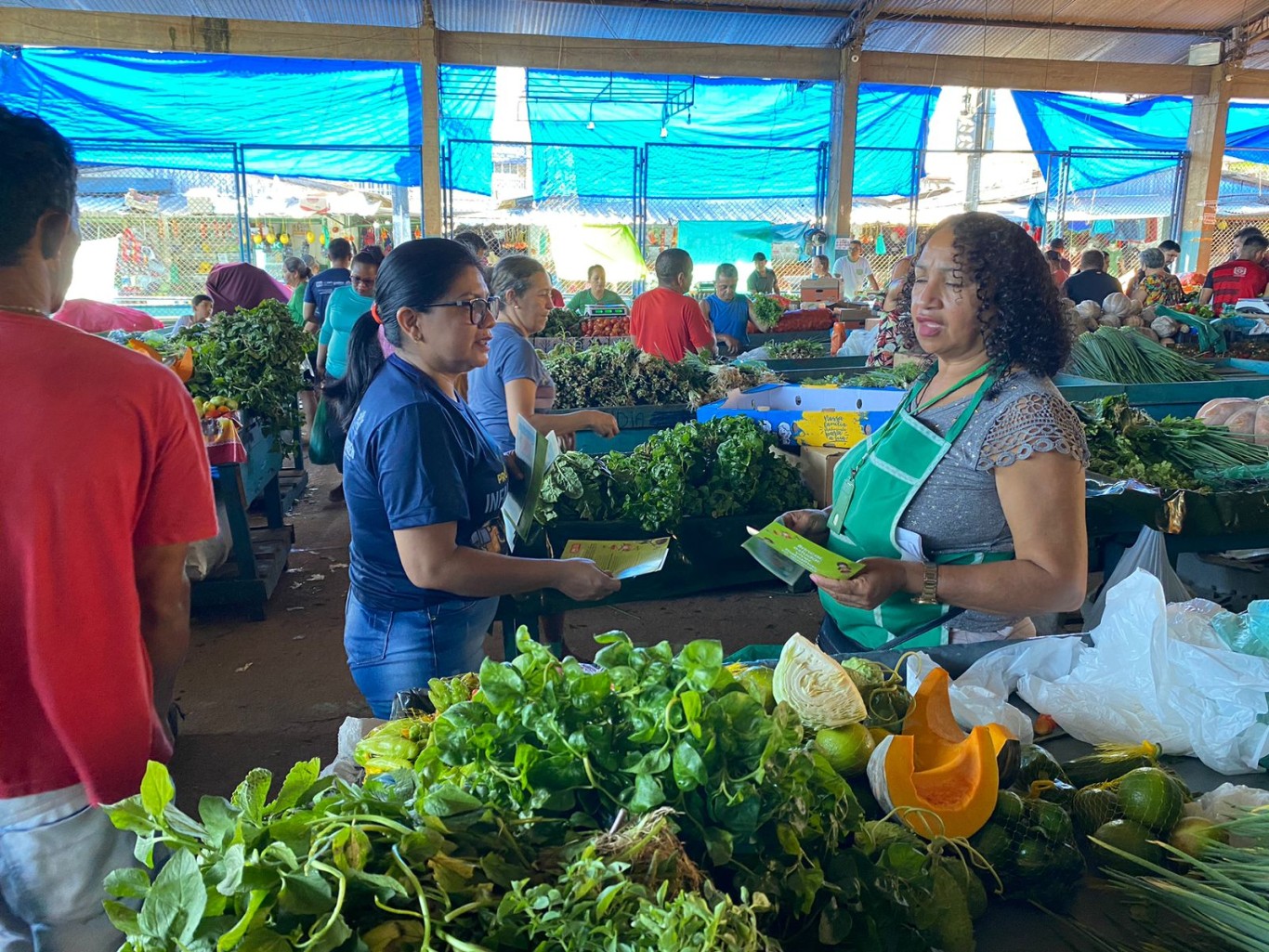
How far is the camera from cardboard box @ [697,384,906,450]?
153 inches

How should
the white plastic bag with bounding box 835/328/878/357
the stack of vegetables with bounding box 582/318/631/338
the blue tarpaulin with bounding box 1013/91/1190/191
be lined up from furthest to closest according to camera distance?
the blue tarpaulin with bounding box 1013/91/1190/191 < the stack of vegetables with bounding box 582/318/631/338 < the white plastic bag with bounding box 835/328/878/357

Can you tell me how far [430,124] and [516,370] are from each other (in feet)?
34.4

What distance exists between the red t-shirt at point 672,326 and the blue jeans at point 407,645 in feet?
15.7

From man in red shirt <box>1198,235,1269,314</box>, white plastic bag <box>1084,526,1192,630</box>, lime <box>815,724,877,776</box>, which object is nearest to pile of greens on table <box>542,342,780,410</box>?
white plastic bag <box>1084,526,1192,630</box>

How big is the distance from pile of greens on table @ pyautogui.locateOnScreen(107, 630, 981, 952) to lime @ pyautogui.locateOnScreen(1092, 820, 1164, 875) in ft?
1.12

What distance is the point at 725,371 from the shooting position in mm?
6043

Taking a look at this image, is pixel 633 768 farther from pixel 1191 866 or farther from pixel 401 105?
pixel 401 105

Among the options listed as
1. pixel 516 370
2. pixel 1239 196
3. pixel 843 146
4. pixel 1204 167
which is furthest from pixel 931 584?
pixel 1239 196

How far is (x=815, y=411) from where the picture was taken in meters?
Result: 4.09

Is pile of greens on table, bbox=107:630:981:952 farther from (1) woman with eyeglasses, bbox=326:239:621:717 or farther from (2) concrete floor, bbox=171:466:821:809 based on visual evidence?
(2) concrete floor, bbox=171:466:821:809

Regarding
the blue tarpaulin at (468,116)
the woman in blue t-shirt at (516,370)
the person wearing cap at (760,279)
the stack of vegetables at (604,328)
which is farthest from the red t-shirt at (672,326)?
the blue tarpaulin at (468,116)

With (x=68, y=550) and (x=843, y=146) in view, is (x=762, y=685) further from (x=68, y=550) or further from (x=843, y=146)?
(x=843, y=146)

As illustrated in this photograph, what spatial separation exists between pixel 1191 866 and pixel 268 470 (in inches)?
235

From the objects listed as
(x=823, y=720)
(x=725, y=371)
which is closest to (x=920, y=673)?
(x=823, y=720)
